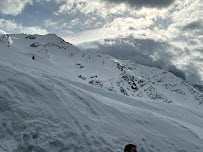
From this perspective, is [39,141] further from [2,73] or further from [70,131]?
[2,73]

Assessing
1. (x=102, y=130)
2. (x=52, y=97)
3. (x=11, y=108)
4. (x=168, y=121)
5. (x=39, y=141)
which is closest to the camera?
(x=39, y=141)

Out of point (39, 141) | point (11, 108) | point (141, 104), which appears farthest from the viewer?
point (141, 104)

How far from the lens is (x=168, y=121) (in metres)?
14.9

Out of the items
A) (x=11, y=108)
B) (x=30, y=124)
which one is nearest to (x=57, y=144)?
(x=30, y=124)

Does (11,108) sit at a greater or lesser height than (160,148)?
greater

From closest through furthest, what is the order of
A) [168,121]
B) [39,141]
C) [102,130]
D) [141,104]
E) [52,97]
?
1. [39,141]
2. [102,130]
3. [52,97]
4. [168,121]
5. [141,104]

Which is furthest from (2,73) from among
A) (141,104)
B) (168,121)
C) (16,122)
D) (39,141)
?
(141,104)

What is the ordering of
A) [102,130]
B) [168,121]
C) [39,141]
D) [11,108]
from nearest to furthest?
[39,141]
[11,108]
[102,130]
[168,121]

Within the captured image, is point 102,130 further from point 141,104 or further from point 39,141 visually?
point 141,104

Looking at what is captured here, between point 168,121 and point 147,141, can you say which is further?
point 168,121

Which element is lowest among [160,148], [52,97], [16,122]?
[160,148]

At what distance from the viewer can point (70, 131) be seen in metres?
9.93

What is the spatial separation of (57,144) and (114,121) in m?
4.13

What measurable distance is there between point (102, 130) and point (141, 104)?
31.9ft
